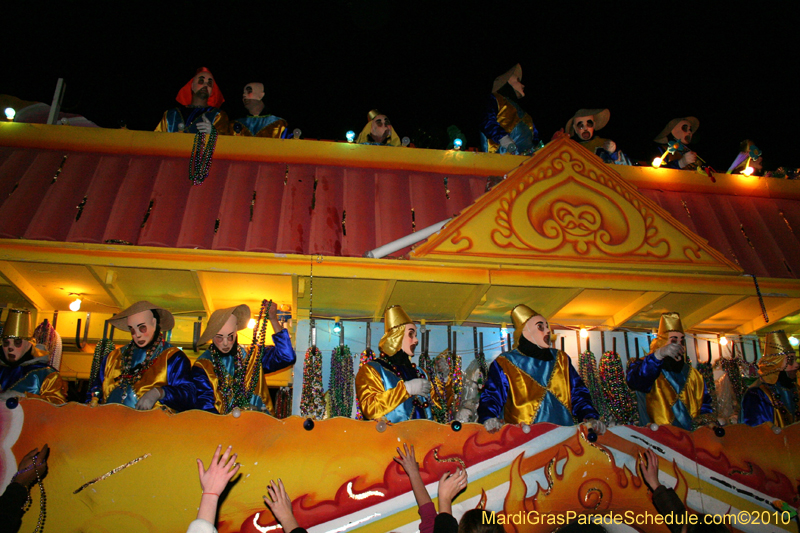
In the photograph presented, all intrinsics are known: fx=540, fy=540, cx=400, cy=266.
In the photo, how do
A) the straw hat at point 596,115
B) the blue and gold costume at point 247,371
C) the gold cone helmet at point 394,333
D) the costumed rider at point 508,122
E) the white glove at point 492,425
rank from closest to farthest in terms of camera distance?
the white glove at point 492,425
the blue and gold costume at point 247,371
the gold cone helmet at point 394,333
the costumed rider at point 508,122
the straw hat at point 596,115

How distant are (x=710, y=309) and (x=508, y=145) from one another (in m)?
2.48

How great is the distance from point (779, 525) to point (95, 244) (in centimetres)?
494

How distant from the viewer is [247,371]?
4.13 metres

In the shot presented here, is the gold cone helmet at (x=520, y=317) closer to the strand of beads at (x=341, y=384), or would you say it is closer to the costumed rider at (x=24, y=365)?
the strand of beads at (x=341, y=384)

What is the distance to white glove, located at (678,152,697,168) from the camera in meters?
5.85

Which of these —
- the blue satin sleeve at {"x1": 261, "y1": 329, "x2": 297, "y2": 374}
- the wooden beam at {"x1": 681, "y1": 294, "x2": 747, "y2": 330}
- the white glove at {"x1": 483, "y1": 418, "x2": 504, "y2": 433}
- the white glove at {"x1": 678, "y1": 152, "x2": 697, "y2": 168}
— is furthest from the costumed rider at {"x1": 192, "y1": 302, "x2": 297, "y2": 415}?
the white glove at {"x1": 678, "y1": 152, "x2": 697, "y2": 168}

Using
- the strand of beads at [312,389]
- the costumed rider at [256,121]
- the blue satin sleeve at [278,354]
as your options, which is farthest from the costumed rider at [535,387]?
the costumed rider at [256,121]

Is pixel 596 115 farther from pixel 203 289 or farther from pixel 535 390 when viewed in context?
pixel 203 289

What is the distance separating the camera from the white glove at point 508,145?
5645mm

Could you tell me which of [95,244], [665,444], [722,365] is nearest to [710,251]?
[722,365]

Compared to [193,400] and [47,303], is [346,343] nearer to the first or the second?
[193,400]

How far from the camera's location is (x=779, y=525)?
10.8 feet

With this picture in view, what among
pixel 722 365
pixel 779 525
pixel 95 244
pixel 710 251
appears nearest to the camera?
pixel 779 525

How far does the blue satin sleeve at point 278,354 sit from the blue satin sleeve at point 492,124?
316 cm
